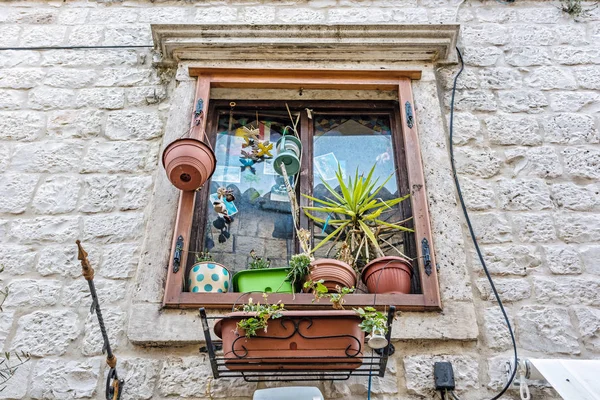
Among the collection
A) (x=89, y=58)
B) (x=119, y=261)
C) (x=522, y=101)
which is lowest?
(x=119, y=261)

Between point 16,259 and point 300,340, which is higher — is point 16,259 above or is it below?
above

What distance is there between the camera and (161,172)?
3.41 meters

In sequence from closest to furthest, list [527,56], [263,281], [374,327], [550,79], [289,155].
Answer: [374,327] < [263,281] < [289,155] < [550,79] < [527,56]

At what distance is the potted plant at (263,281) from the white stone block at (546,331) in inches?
43.5

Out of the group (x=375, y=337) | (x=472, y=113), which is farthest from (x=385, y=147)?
(x=375, y=337)

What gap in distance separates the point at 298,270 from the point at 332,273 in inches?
6.6

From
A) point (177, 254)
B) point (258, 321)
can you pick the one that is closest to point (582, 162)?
point (258, 321)

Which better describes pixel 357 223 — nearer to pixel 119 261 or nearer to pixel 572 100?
pixel 119 261

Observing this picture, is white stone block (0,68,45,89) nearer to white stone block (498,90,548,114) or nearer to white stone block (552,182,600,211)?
white stone block (498,90,548,114)

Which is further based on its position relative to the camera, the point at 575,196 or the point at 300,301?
the point at 575,196

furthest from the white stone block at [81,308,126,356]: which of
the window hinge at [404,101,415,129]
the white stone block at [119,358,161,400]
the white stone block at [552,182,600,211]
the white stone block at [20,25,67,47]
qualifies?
the white stone block at [552,182,600,211]

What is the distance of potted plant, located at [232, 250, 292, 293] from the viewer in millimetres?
2924

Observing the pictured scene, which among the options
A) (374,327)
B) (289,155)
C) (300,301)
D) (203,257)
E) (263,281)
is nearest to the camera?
(374,327)

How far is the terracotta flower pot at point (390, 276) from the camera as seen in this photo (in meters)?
2.91
